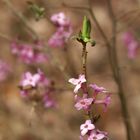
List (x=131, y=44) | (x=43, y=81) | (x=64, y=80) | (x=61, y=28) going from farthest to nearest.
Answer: (x=64, y=80) < (x=131, y=44) < (x=61, y=28) < (x=43, y=81)

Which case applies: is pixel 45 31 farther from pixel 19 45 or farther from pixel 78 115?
pixel 19 45

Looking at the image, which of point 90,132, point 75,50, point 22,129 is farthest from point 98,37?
point 90,132

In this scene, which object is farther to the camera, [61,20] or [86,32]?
[61,20]

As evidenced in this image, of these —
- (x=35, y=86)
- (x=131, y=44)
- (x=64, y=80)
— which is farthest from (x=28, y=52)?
(x=64, y=80)

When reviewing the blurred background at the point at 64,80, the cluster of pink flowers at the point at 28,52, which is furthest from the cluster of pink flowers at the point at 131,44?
the cluster of pink flowers at the point at 28,52

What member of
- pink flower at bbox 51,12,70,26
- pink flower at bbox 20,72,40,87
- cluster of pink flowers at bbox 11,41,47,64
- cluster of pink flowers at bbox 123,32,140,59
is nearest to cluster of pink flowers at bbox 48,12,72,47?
pink flower at bbox 51,12,70,26

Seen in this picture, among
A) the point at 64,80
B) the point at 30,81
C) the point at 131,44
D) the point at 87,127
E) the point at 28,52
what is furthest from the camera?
the point at 64,80

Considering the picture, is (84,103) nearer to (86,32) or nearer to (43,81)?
(86,32)

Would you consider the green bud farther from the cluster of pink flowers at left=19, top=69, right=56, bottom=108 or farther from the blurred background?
the blurred background

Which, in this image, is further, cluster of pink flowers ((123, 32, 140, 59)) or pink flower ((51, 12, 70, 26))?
cluster of pink flowers ((123, 32, 140, 59))

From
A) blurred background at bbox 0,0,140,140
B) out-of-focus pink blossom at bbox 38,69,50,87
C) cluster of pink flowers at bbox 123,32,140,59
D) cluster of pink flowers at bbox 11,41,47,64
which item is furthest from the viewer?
blurred background at bbox 0,0,140,140
